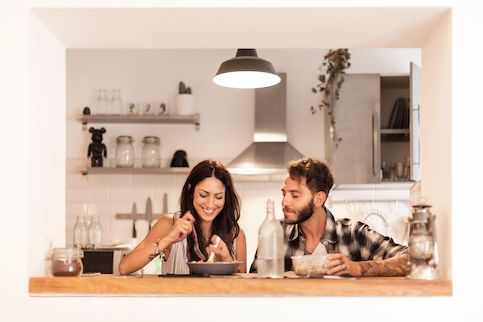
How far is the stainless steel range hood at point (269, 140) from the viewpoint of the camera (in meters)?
5.66

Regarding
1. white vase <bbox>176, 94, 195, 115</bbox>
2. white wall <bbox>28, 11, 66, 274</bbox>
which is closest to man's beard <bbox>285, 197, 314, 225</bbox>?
white wall <bbox>28, 11, 66, 274</bbox>

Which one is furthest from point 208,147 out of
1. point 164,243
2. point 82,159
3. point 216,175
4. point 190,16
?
point 190,16

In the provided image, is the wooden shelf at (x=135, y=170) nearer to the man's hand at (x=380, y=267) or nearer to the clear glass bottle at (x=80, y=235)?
the clear glass bottle at (x=80, y=235)

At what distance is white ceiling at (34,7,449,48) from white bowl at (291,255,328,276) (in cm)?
80

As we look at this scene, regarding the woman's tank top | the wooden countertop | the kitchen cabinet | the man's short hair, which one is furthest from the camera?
the kitchen cabinet

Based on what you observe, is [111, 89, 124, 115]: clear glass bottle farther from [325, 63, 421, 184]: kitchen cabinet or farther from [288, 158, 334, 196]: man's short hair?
[288, 158, 334, 196]: man's short hair

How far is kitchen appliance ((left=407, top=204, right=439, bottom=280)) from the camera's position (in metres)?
2.31

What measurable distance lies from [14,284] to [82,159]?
3835 millimetres

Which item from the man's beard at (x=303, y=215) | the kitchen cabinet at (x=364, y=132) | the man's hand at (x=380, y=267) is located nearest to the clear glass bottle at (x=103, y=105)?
the kitchen cabinet at (x=364, y=132)

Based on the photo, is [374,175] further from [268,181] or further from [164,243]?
[164,243]

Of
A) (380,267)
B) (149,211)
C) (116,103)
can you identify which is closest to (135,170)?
(149,211)

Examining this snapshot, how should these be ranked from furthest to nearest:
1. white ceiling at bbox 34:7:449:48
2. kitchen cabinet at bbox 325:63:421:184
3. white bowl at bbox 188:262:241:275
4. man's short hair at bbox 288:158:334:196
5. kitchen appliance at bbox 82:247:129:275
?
kitchen cabinet at bbox 325:63:421:184 → kitchen appliance at bbox 82:247:129:275 → man's short hair at bbox 288:158:334:196 → white bowl at bbox 188:262:241:275 → white ceiling at bbox 34:7:449:48

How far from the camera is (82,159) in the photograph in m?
6.05

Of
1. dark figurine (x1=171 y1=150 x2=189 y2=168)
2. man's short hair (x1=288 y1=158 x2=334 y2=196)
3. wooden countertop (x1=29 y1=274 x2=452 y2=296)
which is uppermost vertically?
dark figurine (x1=171 y1=150 x2=189 y2=168)
